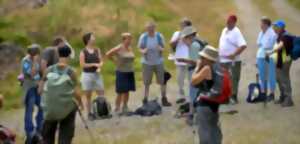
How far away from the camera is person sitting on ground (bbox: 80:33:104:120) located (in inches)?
577

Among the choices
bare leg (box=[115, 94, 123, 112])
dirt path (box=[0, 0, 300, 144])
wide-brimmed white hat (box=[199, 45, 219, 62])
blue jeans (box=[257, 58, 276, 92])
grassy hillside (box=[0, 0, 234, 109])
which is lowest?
dirt path (box=[0, 0, 300, 144])

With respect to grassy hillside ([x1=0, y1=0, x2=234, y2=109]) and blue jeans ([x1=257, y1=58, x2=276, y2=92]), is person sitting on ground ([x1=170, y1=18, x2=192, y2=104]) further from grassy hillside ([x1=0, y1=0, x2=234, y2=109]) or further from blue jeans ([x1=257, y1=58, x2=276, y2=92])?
grassy hillside ([x1=0, y1=0, x2=234, y2=109])

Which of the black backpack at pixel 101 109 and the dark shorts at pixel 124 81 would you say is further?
the dark shorts at pixel 124 81

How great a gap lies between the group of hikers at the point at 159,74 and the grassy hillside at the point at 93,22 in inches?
196

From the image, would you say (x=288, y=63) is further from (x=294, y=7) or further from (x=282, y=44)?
(x=294, y=7)

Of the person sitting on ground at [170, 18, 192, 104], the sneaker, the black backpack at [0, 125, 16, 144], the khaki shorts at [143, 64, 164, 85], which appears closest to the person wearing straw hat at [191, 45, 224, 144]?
the black backpack at [0, 125, 16, 144]

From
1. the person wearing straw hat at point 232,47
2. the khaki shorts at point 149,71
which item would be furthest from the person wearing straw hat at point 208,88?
the khaki shorts at point 149,71

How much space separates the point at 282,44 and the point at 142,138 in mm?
3286

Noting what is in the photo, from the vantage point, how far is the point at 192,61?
13.0 m

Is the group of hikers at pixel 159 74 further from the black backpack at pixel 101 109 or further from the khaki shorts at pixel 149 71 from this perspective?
the black backpack at pixel 101 109

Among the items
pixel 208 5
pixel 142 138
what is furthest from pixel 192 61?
pixel 208 5

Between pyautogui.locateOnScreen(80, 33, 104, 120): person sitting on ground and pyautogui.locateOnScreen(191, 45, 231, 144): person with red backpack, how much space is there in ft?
15.3

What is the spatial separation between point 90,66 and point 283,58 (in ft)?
11.8

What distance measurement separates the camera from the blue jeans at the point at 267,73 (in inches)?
593
